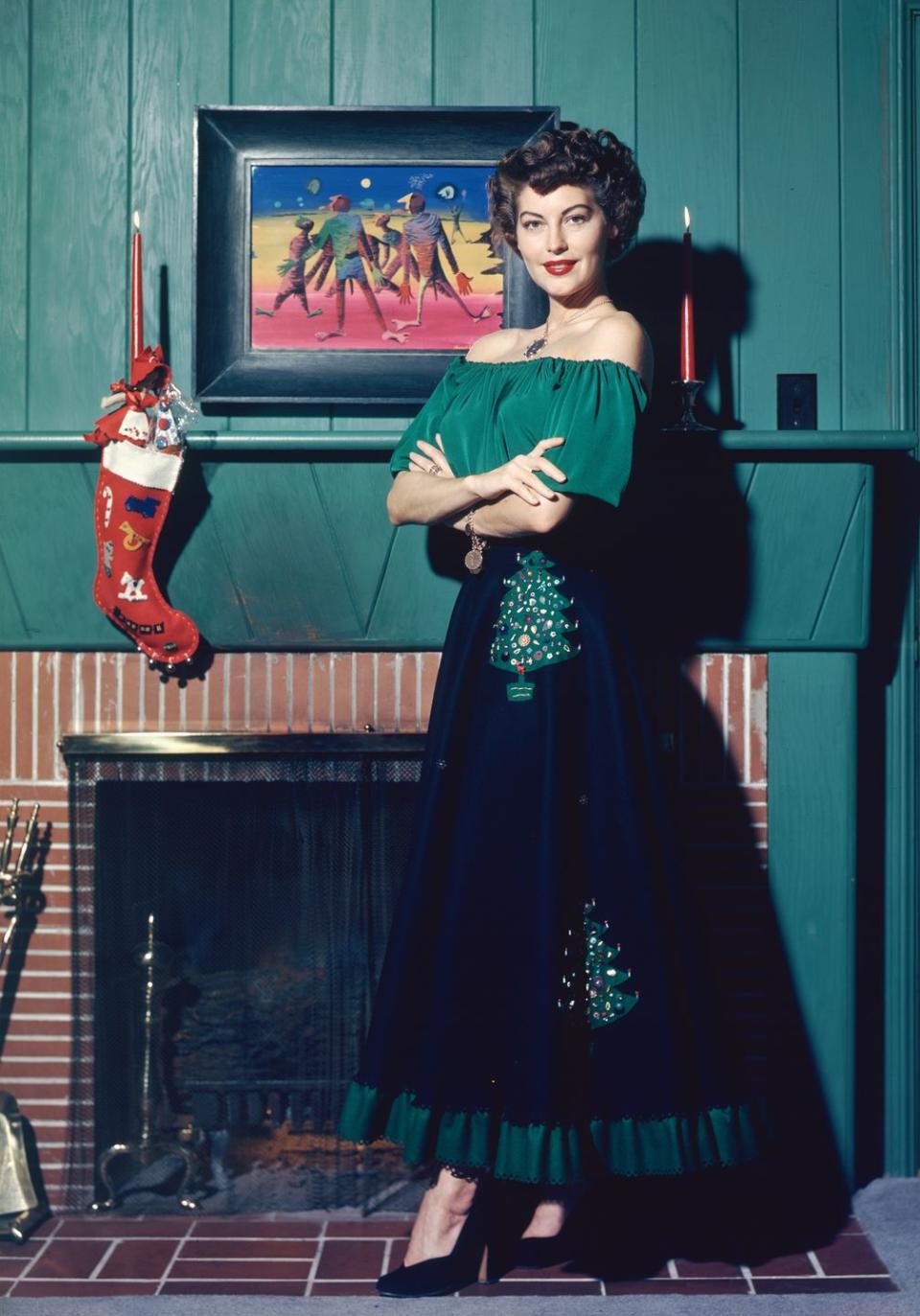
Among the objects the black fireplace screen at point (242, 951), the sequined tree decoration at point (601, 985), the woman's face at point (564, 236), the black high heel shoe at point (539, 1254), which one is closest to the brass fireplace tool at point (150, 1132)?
the black fireplace screen at point (242, 951)

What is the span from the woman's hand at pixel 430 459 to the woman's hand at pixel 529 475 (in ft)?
0.46

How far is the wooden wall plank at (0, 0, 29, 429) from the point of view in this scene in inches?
96.2

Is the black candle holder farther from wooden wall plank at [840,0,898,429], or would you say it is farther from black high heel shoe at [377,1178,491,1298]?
black high heel shoe at [377,1178,491,1298]

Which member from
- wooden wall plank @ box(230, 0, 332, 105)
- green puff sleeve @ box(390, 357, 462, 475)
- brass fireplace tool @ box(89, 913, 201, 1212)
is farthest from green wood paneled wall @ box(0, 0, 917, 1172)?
brass fireplace tool @ box(89, 913, 201, 1212)

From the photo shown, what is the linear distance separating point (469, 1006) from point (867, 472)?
3.72 ft

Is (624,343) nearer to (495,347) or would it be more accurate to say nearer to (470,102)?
(495,347)

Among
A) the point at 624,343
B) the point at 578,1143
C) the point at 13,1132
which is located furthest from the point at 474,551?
the point at 13,1132

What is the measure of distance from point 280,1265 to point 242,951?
0.52m

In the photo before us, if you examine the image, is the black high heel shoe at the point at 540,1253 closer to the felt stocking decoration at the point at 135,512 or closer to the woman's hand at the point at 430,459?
the felt stocking decoration at the point at 135,512

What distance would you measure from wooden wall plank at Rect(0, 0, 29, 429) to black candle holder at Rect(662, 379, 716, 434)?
1161 mm

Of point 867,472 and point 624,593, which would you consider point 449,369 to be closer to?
point 624,593

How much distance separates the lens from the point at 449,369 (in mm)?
2158

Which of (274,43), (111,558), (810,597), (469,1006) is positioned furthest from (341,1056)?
(274,43)

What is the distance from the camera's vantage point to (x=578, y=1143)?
75.1 inches
